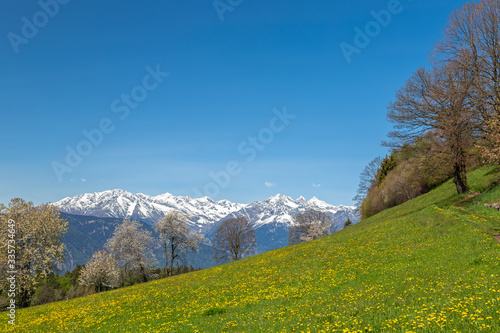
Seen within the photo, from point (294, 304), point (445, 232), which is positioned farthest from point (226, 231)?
point (294, 304)

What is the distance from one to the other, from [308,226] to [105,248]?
2819 inches

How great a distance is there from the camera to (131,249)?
72688 mm

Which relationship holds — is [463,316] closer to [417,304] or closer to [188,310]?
[417,304]

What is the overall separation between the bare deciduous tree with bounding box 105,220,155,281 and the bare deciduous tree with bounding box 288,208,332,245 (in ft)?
190

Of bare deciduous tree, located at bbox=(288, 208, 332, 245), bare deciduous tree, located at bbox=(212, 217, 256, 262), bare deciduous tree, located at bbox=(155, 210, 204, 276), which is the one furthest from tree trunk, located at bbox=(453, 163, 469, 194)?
bare deciduous tree, located at bbox=(288, 208, 332, 245)

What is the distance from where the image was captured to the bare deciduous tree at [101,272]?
7638 cm

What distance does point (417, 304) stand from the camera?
36.2 ft

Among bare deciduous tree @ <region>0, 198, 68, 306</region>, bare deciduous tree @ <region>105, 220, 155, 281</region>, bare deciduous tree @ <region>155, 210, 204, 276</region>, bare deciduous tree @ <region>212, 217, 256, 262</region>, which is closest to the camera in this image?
bare deciduous tree @ <region>0, 198, 68, 306</region>

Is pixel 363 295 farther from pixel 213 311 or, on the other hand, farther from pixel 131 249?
pixel 131 249

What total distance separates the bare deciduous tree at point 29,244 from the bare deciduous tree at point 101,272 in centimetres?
3318

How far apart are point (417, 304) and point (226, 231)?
3378 inches

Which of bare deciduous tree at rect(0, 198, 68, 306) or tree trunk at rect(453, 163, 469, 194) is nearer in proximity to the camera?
tree trunk at rect(453, 163, 469, 194)

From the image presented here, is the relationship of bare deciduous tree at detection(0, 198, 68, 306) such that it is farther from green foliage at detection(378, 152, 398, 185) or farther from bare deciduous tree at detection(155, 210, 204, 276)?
green foliage at detection(378, 152, 398, 185)

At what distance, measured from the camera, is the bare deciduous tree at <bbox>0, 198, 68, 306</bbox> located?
39.5 metres
